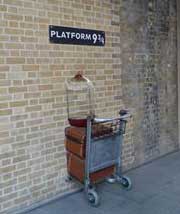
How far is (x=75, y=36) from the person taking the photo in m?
4.09

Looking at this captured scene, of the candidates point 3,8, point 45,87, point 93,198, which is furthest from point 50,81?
point 93,198

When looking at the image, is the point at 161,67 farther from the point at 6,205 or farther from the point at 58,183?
the point at 6,205

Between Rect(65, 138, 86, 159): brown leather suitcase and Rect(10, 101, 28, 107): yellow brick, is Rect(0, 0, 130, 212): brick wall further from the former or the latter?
Rect(65, 138, 86, 159): brown leather suitcase

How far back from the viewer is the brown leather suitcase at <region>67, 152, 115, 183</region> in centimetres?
385

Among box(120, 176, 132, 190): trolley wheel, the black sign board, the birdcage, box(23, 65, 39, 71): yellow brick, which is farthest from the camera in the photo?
box(120, 176, 132, 190): trolley wheel

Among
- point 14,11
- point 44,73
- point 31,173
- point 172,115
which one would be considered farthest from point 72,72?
point 172,115

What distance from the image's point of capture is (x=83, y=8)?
4.20 meters

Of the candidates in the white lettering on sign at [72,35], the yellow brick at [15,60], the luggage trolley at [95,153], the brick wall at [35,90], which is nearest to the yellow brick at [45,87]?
the brick wall at [35,90]

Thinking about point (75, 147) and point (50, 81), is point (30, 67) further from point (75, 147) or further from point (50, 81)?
point (75, 147)

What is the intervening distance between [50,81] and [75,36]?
659 mm

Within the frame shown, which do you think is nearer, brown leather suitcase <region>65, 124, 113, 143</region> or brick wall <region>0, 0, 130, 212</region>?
brick wall <region>0, 0, 130, 212</region>

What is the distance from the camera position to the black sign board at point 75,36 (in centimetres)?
386

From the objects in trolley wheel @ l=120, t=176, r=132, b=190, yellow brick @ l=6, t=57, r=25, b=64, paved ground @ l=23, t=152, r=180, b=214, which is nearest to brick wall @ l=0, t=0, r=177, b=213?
yellow brick @ l=6, t=57, r=25, b=64

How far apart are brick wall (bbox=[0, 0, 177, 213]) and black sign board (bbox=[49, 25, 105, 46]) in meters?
0.06
